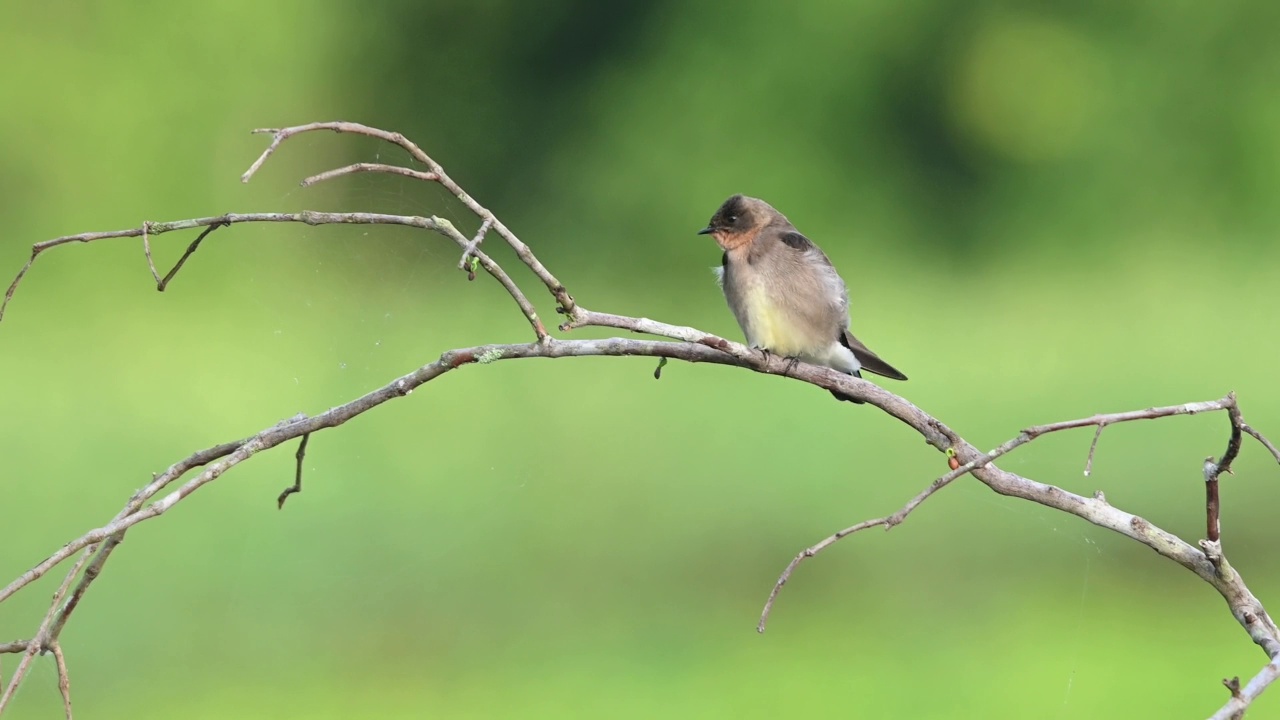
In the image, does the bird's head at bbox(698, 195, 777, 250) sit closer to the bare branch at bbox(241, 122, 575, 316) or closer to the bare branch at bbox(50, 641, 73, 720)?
the bare branch at bbox(241, 122, 575, 316)

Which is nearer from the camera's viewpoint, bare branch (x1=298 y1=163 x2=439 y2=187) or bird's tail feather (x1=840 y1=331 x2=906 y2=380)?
bare branch (x1=298 y1=163 x2=439 y2=187)

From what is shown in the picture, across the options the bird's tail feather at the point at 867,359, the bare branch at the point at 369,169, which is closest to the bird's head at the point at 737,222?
the bird's tail feather at the point at 867,359

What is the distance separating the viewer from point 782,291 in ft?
7.84

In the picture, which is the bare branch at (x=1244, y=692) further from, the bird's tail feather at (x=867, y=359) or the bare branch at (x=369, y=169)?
the bird's tail feather at (x=867, y=359)

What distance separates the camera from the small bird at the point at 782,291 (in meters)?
2.40

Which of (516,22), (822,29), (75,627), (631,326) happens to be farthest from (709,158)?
(631,326)

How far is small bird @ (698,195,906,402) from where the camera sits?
2.40 meters

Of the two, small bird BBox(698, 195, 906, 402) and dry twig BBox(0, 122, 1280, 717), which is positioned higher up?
small bird BBox(698, 195, 906, 402)

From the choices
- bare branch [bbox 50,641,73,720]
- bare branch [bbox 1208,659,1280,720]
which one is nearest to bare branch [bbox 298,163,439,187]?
bare branch [bbox 50,641,73,720]

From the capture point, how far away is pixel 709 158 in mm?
5812

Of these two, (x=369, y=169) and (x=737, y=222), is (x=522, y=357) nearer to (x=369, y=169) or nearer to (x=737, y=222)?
(x=369, y=169)

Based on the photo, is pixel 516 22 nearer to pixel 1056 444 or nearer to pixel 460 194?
pixel 1056 444

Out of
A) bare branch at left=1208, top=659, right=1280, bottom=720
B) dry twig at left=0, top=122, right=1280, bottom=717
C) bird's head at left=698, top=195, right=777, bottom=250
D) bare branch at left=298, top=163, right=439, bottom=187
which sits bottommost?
bare branch at left=1208, top=659, right=1280, bottom=720

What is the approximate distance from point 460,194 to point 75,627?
118 inches
